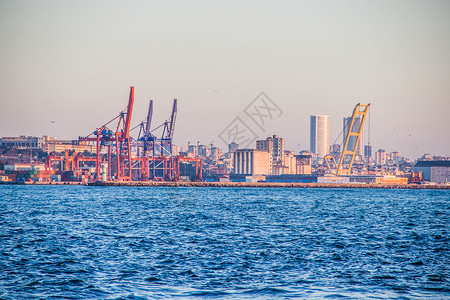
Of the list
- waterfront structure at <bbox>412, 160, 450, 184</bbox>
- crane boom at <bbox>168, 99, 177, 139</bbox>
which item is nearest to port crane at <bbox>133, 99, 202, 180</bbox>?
crane boom at <bbox>168, 99, 177, 139</bbox>

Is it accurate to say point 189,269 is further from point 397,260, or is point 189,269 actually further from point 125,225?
point 125,225

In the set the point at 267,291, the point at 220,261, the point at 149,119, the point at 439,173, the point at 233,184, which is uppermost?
the point at 149,119

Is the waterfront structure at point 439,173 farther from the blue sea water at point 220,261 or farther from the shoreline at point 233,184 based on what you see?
the blue sea water at point 220,261

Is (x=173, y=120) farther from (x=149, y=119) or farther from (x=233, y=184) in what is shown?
(x=233, y=184)

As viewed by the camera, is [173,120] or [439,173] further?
[439,173]

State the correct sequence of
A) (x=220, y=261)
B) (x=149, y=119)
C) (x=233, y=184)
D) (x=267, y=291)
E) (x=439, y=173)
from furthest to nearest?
(x=439, y=173)
(x=149, y=119)
(x=233, y=184)
(x=220, y=261)
(x=267, y=291)

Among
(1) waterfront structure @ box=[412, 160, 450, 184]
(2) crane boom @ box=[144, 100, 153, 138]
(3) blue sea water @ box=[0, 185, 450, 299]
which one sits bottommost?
(3) blue sea water @ box=[0, 185, 450, 299]

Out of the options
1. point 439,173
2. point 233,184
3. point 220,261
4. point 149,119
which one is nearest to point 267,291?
A: point 220,261

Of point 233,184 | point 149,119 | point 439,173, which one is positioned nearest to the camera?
point 233,184

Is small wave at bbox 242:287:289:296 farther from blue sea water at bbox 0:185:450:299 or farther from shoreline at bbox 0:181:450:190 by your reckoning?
shoreline at bbox 0:181:450:190

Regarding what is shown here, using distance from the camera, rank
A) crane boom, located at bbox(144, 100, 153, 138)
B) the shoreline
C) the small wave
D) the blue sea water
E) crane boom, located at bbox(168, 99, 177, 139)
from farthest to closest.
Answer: crane boom, located at bbox(168, 99, 177, 139) < crane boom, located at bbox(144, 100, 153, 138) < the shoreline < the blue sea water < the small wave

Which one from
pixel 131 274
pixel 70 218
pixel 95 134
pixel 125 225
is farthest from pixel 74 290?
pixel 95 134
